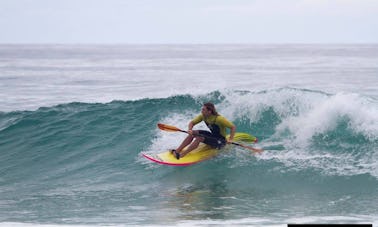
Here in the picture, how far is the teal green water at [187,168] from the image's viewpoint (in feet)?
29.9

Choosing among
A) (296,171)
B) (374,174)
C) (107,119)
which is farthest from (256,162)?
(107,119)

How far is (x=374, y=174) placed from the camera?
11.0 m

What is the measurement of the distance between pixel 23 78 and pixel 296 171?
28.6 meters

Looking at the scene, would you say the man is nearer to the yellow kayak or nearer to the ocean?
the yellow kayak

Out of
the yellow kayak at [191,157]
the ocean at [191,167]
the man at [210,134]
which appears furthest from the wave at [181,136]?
the man at [210,134]

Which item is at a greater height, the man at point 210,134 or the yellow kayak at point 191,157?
the man at point 210,134

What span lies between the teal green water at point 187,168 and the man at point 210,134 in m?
0.47

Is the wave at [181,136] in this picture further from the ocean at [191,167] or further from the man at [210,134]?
the man at [210,134]

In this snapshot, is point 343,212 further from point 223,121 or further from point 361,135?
point 361,135

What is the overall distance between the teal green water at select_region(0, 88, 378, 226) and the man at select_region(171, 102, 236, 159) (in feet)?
1.55

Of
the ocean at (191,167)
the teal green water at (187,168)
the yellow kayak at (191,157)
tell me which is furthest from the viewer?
the yellow kayak at (191,157)

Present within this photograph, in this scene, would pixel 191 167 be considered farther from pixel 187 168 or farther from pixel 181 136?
pixel 181 136

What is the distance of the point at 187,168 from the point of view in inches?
467

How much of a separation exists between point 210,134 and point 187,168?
0.89 meters
